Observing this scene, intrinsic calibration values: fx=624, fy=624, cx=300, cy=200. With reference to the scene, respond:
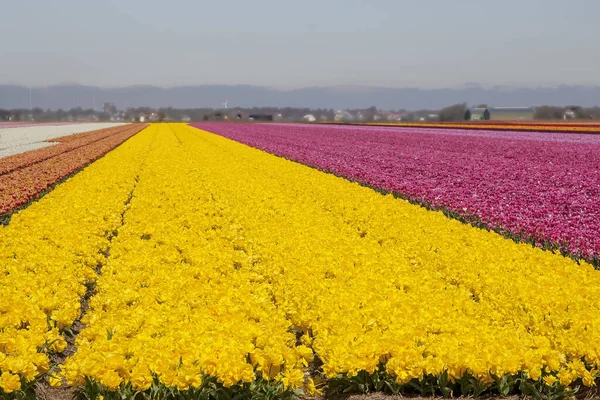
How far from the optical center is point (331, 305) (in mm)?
6414

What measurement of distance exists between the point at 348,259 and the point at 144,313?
317cm

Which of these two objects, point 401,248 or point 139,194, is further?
point 139,194

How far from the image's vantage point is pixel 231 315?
6125mm

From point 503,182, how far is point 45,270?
13684mm

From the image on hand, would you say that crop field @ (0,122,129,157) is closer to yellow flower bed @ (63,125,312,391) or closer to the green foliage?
yellow flower bed @ (63,125,312,391)

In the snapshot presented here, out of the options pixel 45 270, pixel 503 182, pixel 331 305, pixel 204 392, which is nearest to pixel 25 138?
pixel 503 182

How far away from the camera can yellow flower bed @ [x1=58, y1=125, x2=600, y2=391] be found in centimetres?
518

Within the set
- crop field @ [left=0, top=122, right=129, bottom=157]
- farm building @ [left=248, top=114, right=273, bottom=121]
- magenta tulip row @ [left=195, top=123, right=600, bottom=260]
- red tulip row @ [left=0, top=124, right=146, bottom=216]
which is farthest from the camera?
farm building @ [left=248, top=114, right=273, bottom=121]

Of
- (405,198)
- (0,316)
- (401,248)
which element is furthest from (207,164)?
(0,316)

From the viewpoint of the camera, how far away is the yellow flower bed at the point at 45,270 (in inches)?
215

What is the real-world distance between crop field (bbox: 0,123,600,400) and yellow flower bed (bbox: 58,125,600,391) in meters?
0.02

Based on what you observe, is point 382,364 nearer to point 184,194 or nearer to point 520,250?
point 520,250

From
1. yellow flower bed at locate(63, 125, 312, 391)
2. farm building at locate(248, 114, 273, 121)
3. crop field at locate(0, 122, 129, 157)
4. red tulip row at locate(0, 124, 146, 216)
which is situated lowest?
yellow flower bed at locate(63, 125, 312, 391)

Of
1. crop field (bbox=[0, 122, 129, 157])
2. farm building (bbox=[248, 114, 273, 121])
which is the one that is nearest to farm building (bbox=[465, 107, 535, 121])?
farm building (bbox=[248, 114, 273, 121])
